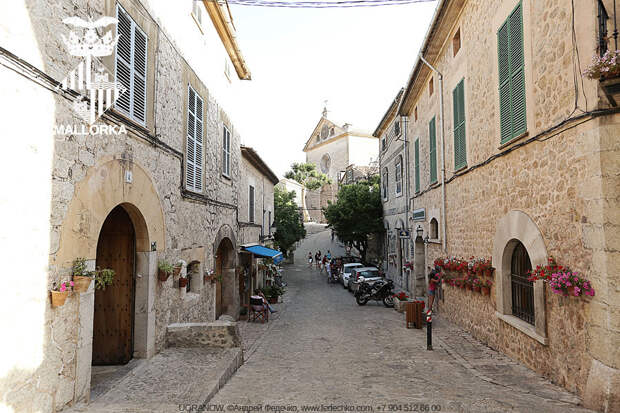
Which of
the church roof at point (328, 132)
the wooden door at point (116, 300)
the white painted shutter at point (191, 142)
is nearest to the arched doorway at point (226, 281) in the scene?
the white painted shutter at point (191, 142)

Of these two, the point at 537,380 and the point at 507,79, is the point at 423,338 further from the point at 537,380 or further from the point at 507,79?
the point at 507,79

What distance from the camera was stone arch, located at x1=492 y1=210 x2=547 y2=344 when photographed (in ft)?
18.2

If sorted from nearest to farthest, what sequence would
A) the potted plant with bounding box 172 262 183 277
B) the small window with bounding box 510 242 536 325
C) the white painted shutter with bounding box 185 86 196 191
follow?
the small window with bounding box 510 242 536 325 → the potted plant with bounding box 172 262 183 277 → the white painted shutter with bounding box 185 86 196 191

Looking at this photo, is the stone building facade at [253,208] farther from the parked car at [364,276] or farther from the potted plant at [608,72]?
the potted plant at [608,72]

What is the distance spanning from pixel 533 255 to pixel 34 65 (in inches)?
259

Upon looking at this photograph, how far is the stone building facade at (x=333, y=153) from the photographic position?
175 feet

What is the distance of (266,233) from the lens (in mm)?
19297

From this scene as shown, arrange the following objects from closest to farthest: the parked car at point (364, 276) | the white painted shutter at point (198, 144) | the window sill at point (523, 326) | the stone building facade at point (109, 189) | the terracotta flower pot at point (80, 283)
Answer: the stone building facade at point (109, 189) → the terracotta flower pot at point (80, 283) → the window sill at point (523, 326) → the white painted shutter at point (198, 144) → the parked car at point (364, 276)

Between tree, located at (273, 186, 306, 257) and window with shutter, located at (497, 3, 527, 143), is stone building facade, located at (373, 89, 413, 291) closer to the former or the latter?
tree, located at (273, 186, 306, 257)

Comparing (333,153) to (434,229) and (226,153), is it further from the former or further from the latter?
(226,153)

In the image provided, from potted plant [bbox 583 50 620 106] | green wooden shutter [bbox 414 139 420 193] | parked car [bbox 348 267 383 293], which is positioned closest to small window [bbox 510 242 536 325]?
potted plant [bbox 583 50 620 106]

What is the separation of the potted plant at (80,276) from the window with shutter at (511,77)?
21.0 ft

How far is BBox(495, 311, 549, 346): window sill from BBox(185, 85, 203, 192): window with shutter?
6516 millimetres

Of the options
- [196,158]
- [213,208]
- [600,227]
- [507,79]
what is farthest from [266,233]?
[600,227]
